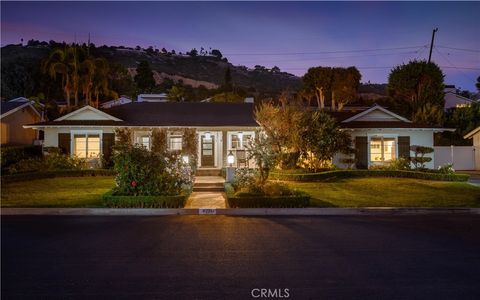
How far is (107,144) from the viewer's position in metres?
26.0

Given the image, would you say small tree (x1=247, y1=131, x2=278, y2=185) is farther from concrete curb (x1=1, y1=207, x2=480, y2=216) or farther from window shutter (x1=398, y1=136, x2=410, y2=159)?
window shutter (x1=398, y1=136, x2=410, y2=159)

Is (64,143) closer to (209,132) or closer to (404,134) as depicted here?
(209,132)

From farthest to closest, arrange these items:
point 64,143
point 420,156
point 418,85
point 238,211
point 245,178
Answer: point 418,85
point 420,156
point 64,143
point 245,178
point 238,211

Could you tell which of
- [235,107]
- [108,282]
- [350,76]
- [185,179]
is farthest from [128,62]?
[108,282]

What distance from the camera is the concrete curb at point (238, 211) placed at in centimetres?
1335

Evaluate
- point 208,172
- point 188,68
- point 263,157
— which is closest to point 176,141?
point 208,172

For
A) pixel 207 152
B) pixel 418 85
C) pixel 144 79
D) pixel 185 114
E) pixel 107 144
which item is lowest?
pixel 207 152

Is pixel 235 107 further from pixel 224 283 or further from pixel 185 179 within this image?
pixel 224 283

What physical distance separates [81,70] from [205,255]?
34.5 metres

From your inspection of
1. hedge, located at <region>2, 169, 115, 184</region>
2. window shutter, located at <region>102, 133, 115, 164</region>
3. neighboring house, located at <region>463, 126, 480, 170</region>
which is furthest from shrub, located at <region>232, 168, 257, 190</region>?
neighboring house, located at <region>463, 126, 480, 170</region>

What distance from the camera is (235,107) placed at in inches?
1196

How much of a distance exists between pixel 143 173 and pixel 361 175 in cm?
1307

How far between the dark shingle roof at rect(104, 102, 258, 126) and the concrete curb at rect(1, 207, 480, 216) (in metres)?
13.1

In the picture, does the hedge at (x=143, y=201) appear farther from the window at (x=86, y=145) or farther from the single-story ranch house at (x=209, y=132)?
the window at (x=86, y=145)
